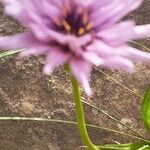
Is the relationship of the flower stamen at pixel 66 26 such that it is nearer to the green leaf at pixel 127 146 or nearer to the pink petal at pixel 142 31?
the pink petal at pixel 142 31

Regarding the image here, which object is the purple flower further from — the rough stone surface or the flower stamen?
the rough stone surface

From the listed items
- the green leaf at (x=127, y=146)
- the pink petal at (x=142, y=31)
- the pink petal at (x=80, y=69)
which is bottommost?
the green leaf at (x=127, y=146)

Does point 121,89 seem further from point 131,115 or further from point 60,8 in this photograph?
point 60,8

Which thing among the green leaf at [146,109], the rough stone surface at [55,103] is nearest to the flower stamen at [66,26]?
the green leaf at [146,109]

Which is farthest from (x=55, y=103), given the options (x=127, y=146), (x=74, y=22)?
(x=74, y=22)

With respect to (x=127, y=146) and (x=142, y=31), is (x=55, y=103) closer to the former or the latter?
(x=127, y=146)

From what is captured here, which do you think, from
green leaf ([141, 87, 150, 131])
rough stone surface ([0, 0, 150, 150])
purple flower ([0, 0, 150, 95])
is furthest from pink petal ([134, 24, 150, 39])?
rough stone surface ([0, 0, 150, 150])
